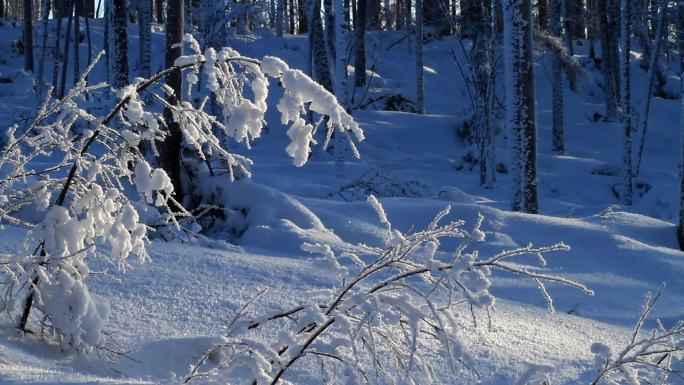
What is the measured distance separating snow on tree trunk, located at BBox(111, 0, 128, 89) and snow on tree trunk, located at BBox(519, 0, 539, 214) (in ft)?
19.1

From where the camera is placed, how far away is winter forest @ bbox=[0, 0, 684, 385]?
2049 millimetres

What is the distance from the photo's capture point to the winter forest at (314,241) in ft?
6.72

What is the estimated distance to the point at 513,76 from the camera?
28.5ft

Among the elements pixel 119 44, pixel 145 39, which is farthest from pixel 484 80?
pixel 119 44

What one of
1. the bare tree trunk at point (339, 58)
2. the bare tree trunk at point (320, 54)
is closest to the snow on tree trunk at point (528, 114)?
the bare tree trunk at point (339, 58)

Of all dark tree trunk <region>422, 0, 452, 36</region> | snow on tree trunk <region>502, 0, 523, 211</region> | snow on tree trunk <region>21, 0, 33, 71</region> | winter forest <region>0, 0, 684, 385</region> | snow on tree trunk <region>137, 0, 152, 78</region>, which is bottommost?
A: winter forest <region>0, 0, 684, 385</region>

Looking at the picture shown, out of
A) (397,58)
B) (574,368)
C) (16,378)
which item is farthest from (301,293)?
(397,58)

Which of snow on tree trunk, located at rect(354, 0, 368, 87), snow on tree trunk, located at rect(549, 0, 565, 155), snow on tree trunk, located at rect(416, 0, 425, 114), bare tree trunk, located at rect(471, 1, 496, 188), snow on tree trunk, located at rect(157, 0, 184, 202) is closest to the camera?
snow on tree trunk, located at rect(157, 0, 184, 202)

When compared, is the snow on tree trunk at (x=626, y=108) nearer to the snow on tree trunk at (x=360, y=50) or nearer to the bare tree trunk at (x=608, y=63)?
the bare tree trunk at (x=608, y=63)

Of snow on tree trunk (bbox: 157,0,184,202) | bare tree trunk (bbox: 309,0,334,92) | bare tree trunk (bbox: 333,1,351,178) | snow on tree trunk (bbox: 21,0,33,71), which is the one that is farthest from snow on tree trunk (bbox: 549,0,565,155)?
snow on tree trunk (bbox: 21,0,33,71)

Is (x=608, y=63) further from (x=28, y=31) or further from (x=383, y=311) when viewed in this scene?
(x=383, y=311)

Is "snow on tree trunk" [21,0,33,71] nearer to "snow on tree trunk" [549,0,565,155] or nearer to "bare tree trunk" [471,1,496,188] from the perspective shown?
Answer: "bare tree trunk" [471,1,496,188]

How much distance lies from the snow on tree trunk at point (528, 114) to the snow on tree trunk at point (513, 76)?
0.13ft

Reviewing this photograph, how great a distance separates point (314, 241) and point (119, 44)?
20.0 feet
